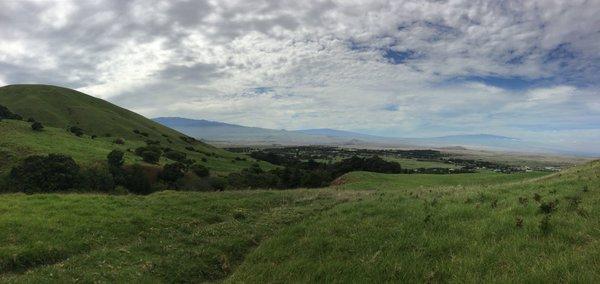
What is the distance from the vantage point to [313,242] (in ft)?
45.3

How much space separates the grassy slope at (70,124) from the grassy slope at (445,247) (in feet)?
Result: 157

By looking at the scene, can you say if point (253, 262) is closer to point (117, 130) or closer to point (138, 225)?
point (138, 225)

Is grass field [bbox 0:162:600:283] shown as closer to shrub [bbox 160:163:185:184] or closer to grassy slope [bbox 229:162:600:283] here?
grassy slope [bbox 229:162:600:283]

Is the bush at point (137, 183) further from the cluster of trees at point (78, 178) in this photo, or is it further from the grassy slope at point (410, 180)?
the grassy slope at point (410, 180)

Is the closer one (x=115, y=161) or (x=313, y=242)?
(x=313, y=242)

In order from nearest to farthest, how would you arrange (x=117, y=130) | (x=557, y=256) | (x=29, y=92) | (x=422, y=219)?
(x=557, y=256) → (x=422, y=219) → (x=117, y=130) → (x=29, y=92)

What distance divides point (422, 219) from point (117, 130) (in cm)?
11459

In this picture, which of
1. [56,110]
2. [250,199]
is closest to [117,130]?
[56,110]

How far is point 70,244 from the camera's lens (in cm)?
1634

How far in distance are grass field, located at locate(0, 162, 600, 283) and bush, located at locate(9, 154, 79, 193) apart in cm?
1444

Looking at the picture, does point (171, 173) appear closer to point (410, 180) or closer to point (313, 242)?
point (410, 180)

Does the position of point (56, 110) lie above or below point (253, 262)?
above

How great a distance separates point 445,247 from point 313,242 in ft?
13.9

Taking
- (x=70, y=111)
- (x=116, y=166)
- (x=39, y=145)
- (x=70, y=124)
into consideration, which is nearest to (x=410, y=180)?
(x=116, y=166)
